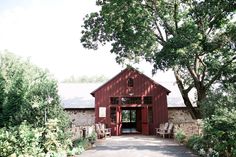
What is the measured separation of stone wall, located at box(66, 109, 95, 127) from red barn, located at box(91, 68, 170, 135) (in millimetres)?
1979

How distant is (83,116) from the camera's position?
29.4 m

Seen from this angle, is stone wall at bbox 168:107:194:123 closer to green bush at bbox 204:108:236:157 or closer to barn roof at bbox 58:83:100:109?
barn roof at bbox 58:83:100:109

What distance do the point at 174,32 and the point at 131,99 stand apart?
850 centimetres

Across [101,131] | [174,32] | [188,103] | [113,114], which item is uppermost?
[174,32]

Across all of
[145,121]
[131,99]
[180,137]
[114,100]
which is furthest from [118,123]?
[180,137]

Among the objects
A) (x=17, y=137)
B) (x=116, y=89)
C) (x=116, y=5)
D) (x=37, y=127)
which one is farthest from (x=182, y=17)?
(x=17, y=137)

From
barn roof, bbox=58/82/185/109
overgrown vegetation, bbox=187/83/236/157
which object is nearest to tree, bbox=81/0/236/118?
overgrown vegetation, bbox=187/83/236/157

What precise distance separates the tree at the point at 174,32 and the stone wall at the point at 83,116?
26.3 ft

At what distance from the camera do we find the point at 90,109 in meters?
29.4

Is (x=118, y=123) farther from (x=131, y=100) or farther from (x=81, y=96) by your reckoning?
(x=81, y=96)

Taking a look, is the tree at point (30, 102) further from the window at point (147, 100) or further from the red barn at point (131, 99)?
the window at point (147, 100)

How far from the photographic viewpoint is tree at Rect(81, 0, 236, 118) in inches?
746

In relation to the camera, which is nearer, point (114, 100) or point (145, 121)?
point (145, 121)

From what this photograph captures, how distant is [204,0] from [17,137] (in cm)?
1248
